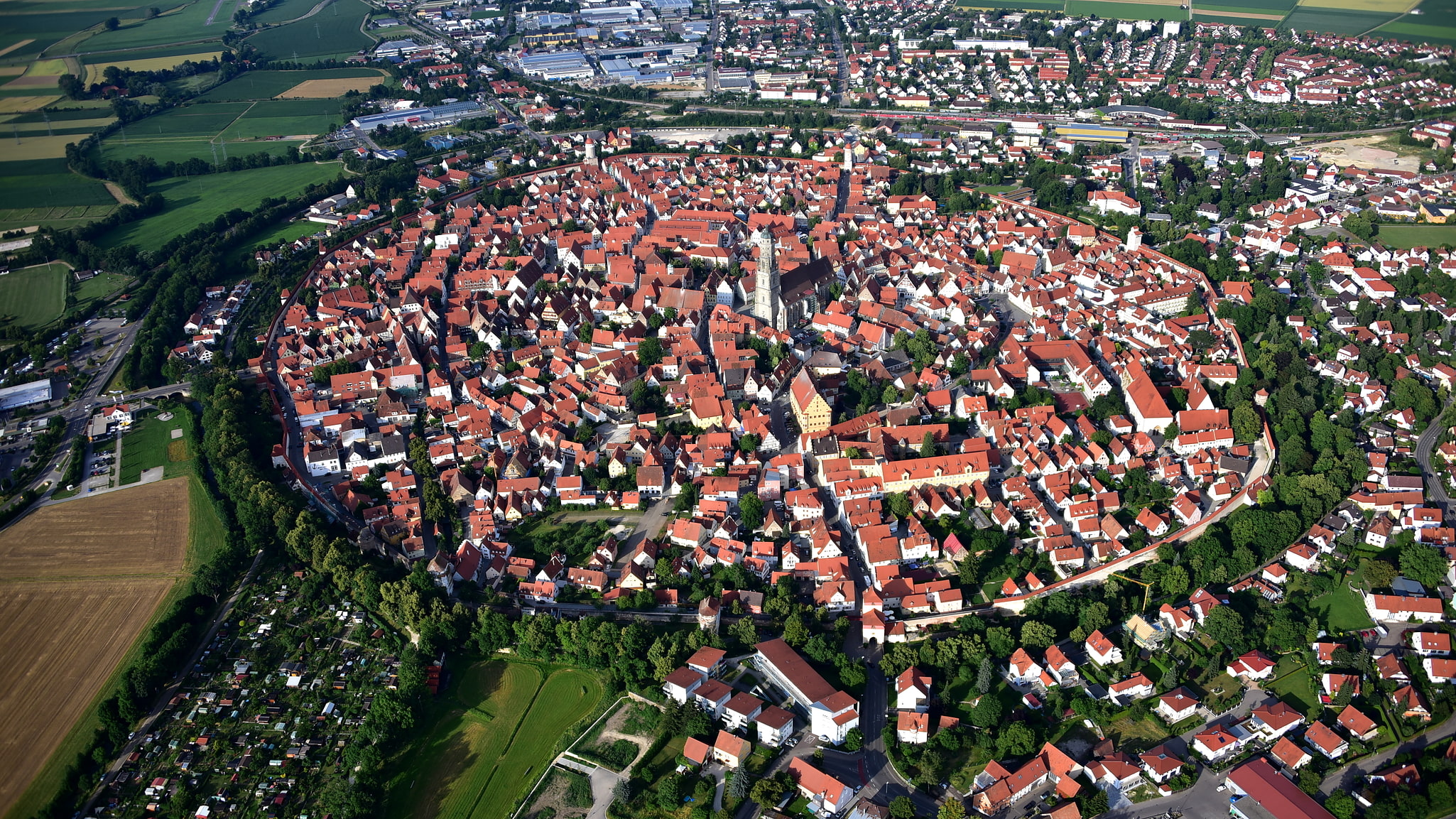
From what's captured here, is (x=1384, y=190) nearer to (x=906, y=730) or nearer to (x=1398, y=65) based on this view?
(x=1398, y=65)

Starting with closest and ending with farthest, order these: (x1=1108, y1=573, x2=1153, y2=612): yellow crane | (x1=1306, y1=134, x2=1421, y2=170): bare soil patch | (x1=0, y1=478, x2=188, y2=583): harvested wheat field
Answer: (x1=1108, y1=573, x2=1153, y2=612): yellow crane → (x1=0, y1=478, x2=188, y2=583): harvested wheat field → (x1=1306, y1=134, x2=1421, y2=170): bare soil patch

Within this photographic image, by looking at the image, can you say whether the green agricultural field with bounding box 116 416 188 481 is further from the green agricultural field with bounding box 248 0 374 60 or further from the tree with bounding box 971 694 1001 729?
the green agricultural field with bounding box 248 0 374 60

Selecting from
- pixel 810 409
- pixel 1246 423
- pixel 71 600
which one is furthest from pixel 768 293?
pixel 71 600

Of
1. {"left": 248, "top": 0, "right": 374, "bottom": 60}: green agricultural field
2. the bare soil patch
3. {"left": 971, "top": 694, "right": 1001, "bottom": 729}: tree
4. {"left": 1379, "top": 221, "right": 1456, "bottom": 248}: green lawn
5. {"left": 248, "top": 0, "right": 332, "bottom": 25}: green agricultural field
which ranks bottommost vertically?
{"left": 971, "top": 694, "right": 1001, "bottom": 729}: tree

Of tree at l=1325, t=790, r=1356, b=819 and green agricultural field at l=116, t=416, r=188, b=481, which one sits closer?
tree at l=1325, t=790, r=1356, b=819

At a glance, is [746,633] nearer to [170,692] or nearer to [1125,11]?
[170,692]

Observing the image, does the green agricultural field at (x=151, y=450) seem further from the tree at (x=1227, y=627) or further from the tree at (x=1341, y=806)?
the tree at (x=1341, y=806)

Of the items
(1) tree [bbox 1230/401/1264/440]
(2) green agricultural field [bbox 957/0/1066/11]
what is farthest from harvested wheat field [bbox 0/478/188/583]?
(2) green agricultural field [bbox 957/0/1066/11]

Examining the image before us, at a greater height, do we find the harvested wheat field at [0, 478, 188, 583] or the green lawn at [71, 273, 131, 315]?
the green lawn at [71, 273, 131, 315]
